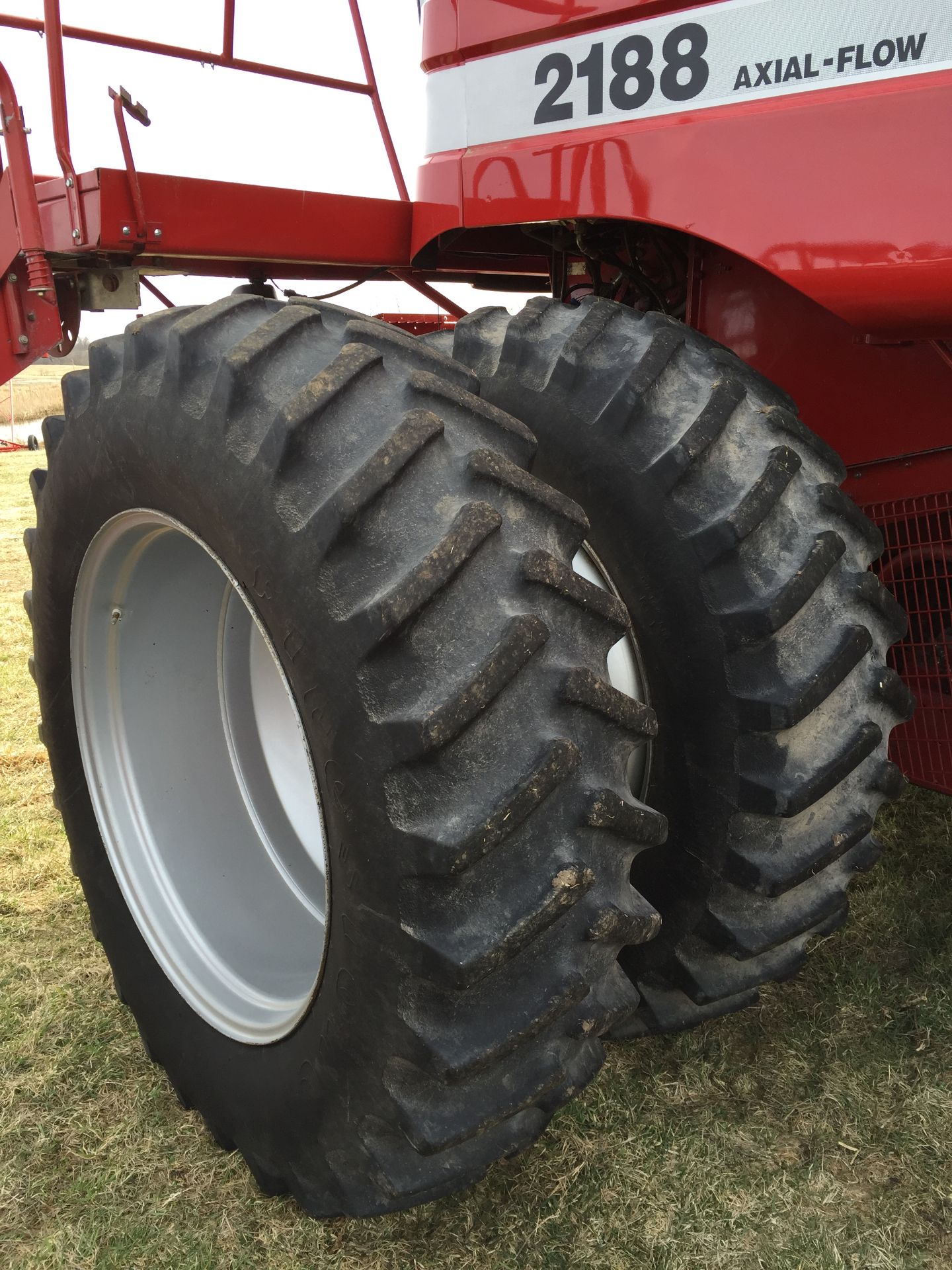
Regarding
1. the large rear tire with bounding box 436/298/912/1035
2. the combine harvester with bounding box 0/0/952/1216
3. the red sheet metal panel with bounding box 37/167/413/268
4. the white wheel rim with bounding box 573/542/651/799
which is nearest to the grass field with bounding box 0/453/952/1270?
the combine harvester with bounding box 0/0/952/1216

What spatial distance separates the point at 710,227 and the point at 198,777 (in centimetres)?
133

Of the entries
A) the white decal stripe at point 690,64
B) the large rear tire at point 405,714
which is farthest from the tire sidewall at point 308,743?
the white decal stripe at point 690,64

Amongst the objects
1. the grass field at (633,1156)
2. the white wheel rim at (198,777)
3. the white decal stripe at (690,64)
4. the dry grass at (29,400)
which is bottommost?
the dry grass at (29,400)

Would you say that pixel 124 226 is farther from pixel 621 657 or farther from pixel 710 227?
pixel 621 657

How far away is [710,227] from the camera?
4.74 feet

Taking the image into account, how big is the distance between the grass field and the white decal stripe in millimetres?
1551

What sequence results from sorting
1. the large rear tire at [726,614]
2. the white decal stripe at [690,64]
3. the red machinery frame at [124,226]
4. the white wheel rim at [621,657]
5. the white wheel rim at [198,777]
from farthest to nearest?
1. the red machinery frame at [124,226]
2. the white wheel rim at [198,777]
3. the white wheel rim at [621,657]
4. the large rear tire at [726,614]
5. the white decal stripe at [690,64]

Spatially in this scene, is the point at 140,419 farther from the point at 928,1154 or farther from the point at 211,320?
the point at 928,1154

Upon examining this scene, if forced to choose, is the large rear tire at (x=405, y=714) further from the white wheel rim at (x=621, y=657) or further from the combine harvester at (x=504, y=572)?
the white wheel rim at (x=621, y=657)

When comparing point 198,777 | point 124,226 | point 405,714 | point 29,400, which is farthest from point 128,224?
point 29,400

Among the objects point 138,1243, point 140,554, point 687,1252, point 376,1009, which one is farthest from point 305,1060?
point 140,554

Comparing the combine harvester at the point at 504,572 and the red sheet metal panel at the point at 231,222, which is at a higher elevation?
the red sheet metal panel at the point at 231,222

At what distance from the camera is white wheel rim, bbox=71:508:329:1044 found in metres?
1.81

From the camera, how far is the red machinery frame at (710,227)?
4.20 feet
